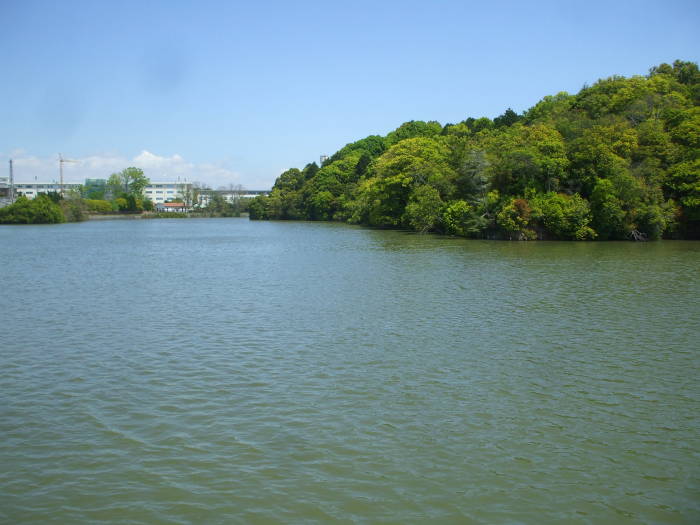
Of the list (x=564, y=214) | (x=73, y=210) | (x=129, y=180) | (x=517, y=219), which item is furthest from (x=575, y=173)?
(x=129, y=180)

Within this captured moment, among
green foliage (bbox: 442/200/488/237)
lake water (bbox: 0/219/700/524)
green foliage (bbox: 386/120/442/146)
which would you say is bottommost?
lake water (bbox: 0/219/700/524)

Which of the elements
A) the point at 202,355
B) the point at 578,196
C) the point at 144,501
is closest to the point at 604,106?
the point at 578,196

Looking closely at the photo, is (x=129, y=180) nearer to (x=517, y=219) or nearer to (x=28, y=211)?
(x=28, y=211)

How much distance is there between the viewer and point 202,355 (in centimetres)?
1334

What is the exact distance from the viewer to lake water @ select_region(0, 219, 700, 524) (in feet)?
23.1

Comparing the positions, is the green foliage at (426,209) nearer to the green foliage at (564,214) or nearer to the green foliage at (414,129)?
the green foliage at (564,214)

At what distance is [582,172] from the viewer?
45906 mm

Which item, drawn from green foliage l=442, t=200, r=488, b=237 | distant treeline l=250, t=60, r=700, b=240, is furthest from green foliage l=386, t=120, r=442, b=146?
green foliage l=442, t=200, r=488, b=237

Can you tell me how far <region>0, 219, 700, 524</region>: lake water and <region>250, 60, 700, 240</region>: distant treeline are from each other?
2524cm

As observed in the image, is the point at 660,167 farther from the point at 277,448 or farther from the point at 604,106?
the point at 277,448

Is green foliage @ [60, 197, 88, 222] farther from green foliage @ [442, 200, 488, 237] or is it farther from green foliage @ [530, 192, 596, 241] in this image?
green foliage @ [530, 192, 596, 241]

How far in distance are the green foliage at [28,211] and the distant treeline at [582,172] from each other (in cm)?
7189

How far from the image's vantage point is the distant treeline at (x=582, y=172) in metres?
44.2

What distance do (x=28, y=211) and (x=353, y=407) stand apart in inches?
4350
